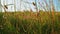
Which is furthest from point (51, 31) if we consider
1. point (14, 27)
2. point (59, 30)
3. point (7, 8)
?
point (7, 8)

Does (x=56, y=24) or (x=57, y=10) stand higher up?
(x=57, y=10)

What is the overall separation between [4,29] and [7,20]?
19 centimetres

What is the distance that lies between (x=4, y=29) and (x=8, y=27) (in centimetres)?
7

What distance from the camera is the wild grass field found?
2.84 meters

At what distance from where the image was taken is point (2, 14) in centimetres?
313

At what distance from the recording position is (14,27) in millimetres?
2945

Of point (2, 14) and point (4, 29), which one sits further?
point (2, 14)

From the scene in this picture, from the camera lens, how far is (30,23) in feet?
9.78

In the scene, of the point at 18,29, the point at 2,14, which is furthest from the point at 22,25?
the point at 2,14

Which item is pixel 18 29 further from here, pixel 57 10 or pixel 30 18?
pixel 57 10

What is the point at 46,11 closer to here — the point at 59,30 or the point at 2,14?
the point at 59,30

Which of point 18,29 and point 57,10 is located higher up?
point 57,10

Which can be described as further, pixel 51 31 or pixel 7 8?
pixel 7 8

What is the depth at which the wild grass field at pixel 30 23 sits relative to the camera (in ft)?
9.32
